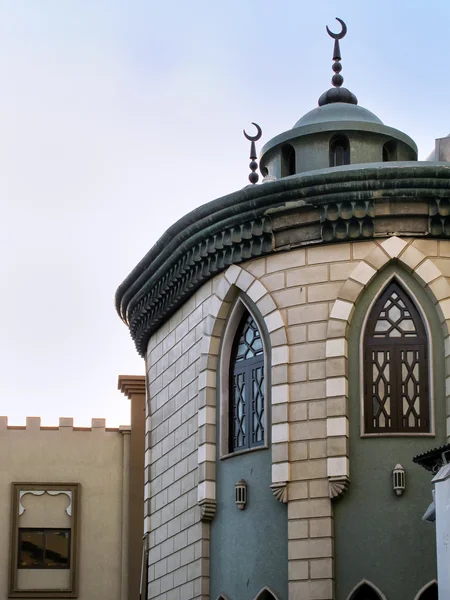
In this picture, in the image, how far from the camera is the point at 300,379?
19672mm

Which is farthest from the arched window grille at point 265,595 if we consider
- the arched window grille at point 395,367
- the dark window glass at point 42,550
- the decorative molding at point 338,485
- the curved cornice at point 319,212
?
the dark window glass at point 42,550

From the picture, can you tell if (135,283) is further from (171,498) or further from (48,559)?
(48,559)

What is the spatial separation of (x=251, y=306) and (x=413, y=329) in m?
2.56

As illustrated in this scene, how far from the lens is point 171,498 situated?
2302 cm

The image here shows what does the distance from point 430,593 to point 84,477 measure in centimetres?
1804

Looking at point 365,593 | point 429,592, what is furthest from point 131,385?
point 429,592

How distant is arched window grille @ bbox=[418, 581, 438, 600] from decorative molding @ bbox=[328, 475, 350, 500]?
1.72 metres

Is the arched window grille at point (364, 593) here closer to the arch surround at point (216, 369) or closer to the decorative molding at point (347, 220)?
the arch surround at point (216, 369)

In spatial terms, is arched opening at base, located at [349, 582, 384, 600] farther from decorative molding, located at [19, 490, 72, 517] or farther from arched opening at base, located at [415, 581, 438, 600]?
decorative molding, located at [19, 490, 72, 517]

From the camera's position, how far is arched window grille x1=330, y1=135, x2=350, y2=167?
23.0m

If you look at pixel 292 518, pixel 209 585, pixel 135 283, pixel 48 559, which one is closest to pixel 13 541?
pixel 48 559

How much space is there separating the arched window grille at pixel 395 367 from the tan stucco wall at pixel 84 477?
16609 millimetres

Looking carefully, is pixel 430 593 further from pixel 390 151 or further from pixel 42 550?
pixel 42 550

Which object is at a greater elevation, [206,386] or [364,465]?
[206,386]
